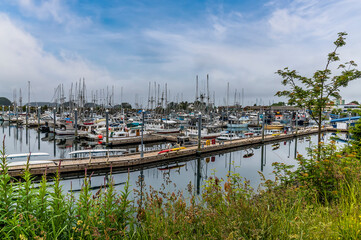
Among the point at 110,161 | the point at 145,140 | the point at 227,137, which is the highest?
the point at 227,137

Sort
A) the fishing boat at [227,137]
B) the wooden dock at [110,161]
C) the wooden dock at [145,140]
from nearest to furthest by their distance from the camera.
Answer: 1. the wooden dock at [110,161]
2. the fishing boat at [227,137]
3. the wooden dock at [145,140]

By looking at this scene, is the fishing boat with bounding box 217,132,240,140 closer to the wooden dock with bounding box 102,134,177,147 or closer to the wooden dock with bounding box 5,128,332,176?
the wooden dock with bounding box 5,128,332,176

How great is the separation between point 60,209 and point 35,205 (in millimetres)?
355

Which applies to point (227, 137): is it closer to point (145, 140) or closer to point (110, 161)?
point (145, 140)

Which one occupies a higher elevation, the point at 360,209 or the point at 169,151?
the point at 360,209

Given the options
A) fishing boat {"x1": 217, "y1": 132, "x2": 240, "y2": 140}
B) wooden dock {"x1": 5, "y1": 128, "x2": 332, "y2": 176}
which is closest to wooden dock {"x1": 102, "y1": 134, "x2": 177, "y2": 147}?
fishing boat {"x1": 217, "y1": 132, "x2": 240, "y2": 140}

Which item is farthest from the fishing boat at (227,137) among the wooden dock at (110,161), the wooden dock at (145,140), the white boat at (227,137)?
the wooden dock at (145,140)

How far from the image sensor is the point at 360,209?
3.95m

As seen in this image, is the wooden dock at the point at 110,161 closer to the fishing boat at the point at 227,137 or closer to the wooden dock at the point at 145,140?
the fishing boat at the point at 227,137

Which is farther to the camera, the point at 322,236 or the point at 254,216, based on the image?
the point at 254,216

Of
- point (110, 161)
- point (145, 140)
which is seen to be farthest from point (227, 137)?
point (110, 161)

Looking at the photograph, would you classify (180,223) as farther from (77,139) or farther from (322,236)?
(77,139)

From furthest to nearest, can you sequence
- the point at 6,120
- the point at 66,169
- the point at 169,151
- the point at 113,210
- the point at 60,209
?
1. the point at 6,120
2. the point at 169,151
3. the point at 66,169
4. the point at 113,210
5. the point at 60,209

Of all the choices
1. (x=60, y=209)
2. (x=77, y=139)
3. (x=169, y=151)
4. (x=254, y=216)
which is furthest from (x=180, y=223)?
(x=77, y=139)
